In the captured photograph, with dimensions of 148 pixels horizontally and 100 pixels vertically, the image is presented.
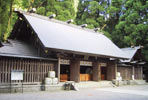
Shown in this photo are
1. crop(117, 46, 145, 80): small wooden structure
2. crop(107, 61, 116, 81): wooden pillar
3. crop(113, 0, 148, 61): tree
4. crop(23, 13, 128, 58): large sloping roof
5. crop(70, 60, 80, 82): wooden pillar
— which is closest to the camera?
crop(23, 13, 128, 58): large sloping roof

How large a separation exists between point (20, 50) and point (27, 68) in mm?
1861

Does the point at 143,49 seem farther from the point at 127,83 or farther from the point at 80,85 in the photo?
the point at 80,85

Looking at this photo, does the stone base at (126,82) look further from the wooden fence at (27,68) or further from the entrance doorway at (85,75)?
the wooden fence at (27,68)

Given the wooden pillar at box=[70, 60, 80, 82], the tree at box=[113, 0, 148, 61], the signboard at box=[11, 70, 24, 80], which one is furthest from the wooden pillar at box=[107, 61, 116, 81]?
the signboard at box=[11, 70, 24, 80]

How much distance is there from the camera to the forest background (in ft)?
75.5

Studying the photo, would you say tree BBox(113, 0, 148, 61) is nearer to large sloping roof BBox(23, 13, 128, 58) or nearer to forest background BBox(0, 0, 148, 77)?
forest background BBox(0, 0, 148, 77)

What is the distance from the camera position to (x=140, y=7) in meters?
23.3

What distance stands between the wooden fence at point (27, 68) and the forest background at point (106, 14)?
8281 mm

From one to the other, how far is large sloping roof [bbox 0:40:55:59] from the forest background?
580 cm

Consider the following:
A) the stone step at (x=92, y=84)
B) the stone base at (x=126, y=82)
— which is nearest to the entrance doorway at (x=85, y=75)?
the stone step at (x=92, y=84)

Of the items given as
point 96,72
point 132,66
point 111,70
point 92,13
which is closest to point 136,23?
point 132,66

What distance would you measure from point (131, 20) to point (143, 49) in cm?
426

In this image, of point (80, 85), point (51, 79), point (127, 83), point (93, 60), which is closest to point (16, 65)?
point (51, 79)

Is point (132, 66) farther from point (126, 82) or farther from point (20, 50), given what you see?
point (20, 50)
